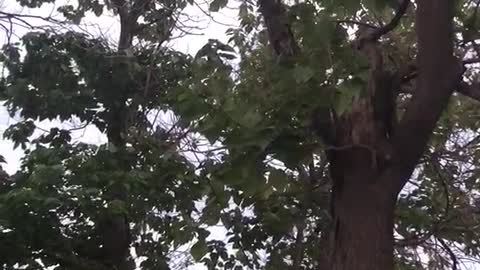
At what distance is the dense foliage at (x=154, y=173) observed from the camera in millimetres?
4387

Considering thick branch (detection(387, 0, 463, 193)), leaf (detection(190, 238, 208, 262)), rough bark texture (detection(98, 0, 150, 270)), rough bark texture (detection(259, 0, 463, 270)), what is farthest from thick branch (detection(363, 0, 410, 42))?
rough bark texture (detection(98, 0, 150, 270))

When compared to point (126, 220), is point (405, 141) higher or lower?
lower

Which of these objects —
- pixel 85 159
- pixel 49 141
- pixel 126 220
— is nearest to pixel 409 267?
pixel 126 220

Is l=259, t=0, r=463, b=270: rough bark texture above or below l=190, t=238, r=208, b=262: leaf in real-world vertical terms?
above

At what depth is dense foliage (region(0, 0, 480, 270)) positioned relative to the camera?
4387 mm

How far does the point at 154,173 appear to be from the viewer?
5090 mm

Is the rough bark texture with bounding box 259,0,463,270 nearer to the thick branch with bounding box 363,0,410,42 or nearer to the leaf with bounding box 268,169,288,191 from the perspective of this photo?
the thick branch with bounding box 363,0,410,42

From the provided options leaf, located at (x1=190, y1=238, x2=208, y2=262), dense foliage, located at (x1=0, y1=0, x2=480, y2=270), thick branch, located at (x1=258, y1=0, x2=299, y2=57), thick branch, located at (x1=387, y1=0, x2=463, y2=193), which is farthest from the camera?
dense foliage, located at (x1=0, y1=0, x2=480, y2=270)

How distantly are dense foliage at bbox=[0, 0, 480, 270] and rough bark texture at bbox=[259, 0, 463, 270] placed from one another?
0.53 meters

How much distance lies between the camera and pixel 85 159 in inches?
200

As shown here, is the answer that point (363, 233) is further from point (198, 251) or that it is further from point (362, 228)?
point (198, 251)

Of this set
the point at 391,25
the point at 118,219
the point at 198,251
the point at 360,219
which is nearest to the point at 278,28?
the point at 391,25

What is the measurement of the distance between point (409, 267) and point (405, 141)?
9.34 ft

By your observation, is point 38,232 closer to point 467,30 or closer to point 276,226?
point 276,226
